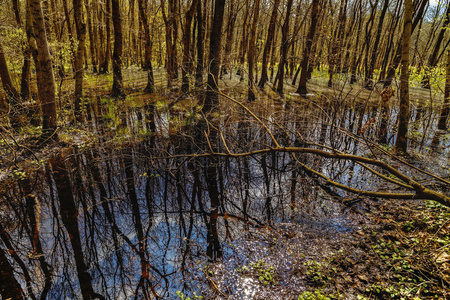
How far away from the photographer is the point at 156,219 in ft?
15.0

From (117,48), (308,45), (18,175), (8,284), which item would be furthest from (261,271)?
A: (308,45)

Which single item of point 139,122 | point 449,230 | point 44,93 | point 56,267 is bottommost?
point 56,267

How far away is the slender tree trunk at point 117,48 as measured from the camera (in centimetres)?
1182

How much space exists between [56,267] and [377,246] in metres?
5.01

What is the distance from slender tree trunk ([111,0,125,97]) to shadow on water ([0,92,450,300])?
23.1 ft

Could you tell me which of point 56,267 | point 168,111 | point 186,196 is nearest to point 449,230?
point 186,196

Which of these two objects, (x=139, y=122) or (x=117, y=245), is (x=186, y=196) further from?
(x=139, y=122)

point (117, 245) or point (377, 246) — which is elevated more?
point (377, 246)

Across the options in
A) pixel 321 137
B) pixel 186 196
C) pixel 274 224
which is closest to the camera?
pixel 274 224

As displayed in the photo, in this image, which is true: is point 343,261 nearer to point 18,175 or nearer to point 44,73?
point 18,175

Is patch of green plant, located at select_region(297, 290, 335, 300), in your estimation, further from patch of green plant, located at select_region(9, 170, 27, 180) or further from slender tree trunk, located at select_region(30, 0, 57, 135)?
slender tree trunk, located at select_region(30, 0, 57, 135)

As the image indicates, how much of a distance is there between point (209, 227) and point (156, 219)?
111 cm

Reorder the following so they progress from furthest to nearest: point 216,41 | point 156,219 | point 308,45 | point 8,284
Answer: point 308,45 < point 216,41 < point 156,219 < point 8,284

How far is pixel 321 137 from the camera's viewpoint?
29.7 feet
